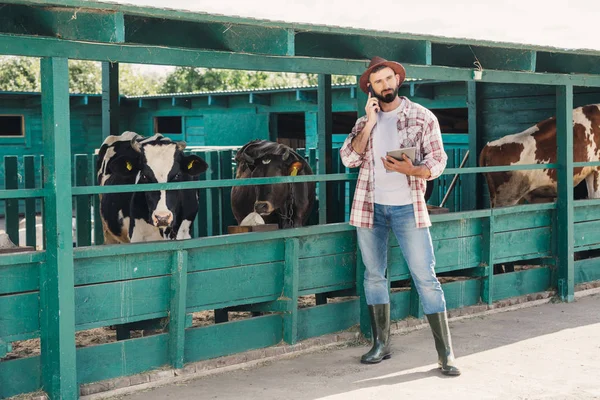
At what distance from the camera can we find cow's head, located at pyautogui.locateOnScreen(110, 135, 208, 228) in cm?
790

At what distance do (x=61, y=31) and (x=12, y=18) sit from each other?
1.08 ft

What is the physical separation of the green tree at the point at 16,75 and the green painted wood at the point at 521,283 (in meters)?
35.5

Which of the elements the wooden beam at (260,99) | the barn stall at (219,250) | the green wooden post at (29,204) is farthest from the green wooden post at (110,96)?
the wooden beam at (260,99)

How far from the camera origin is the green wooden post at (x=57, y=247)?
17.8 feet

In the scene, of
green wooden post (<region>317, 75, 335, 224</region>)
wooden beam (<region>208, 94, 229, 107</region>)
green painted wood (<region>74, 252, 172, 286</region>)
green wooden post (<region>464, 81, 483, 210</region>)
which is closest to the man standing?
green painted wood (<region>74, 252, 172, 286</region>)

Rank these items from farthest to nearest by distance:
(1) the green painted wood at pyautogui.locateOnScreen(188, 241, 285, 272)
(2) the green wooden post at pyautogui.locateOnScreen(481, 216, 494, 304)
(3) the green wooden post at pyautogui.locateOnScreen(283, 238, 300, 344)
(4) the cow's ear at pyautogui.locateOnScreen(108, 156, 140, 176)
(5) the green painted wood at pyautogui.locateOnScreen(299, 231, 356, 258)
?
(2) the green wooden post at pyautogui.locateOnScreen(481, 216, 494, 304), (4) the cow's ear at pyautogui.locateOnScreen(108, 156, 140, 176), (5) the green painted wood at pyautogui.locateOnScreen(299, 231, 356, 258), (3) the green wooden post at pyautogui.locateOnScreen(283, 238, 300, 344), (1) the green painted wood at pyautogui.locateOnScreen(188, 241, 285, 272)

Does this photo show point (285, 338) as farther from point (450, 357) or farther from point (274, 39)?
point (274, 39)

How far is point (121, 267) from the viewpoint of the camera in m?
5.95

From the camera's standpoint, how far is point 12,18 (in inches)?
219

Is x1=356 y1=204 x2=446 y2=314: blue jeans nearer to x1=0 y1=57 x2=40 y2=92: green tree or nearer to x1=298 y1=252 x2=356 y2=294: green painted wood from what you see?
x1=298 y1=252 x2=356 y2=294: green painted wood

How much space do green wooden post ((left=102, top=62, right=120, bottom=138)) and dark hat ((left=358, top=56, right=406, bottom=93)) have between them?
13.5 ft

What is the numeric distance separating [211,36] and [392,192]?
1.74 m

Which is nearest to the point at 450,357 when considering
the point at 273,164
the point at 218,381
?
the point at 218,381

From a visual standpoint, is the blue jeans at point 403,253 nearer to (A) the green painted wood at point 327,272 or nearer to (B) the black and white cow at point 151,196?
(A) the green painted wood at point 327,272
